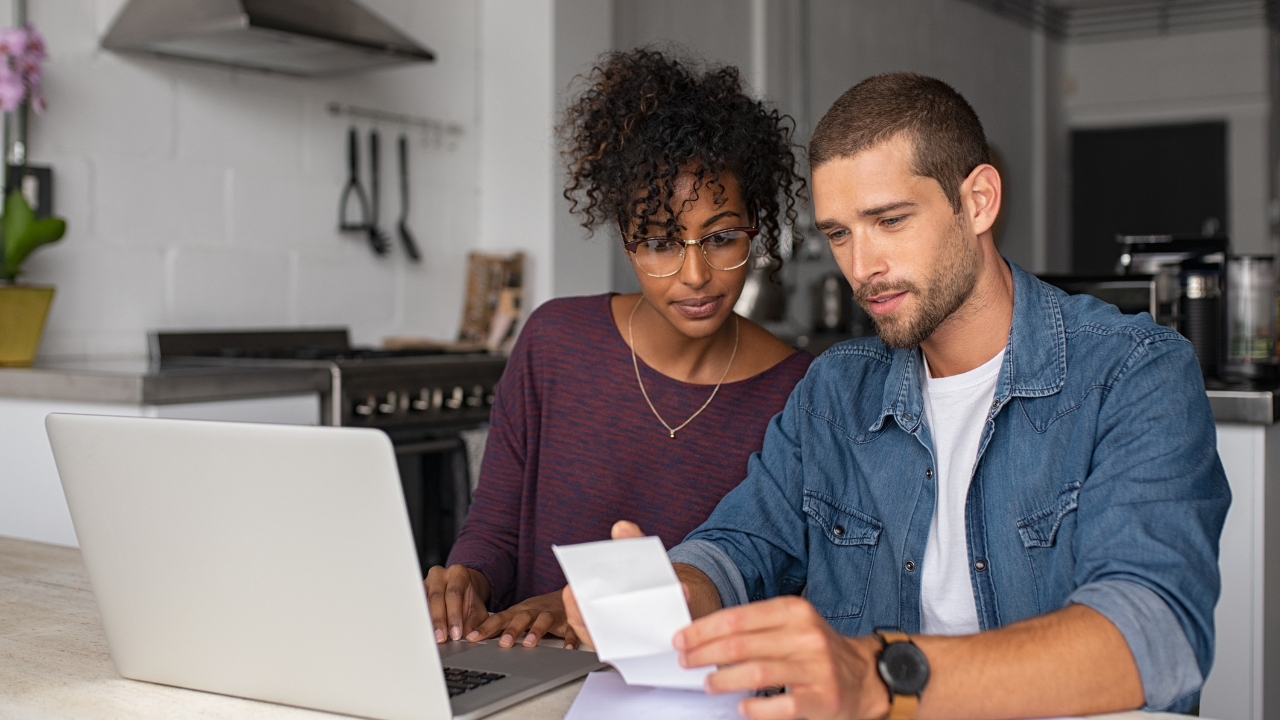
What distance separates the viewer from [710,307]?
1540 millimetres

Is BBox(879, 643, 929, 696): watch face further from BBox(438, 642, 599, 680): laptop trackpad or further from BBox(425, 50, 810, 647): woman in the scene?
BBox(425, 50, 810, 647): woman

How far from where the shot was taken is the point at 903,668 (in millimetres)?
921

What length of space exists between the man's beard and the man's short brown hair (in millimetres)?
46

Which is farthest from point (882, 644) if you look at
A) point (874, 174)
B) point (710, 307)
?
point (710, 307)

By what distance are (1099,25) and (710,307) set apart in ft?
21.6

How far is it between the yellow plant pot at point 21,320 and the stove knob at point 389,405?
709 millimetres

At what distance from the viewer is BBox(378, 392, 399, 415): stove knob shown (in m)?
2.68

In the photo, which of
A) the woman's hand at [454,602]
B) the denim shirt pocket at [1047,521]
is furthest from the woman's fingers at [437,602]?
the denim shirt pocket at [1047,521]

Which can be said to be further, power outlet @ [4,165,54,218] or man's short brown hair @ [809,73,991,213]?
power outlet @ [4,165,54,218]

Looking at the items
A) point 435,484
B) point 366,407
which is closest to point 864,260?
point 366,407

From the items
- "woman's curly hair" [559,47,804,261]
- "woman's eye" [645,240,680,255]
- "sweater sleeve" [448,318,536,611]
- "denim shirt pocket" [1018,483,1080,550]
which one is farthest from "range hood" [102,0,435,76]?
"denim shirt pocket" [1018,483,1080,550]

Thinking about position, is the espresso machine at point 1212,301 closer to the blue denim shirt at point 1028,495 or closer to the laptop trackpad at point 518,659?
the blue denim shirt at point 1028,495

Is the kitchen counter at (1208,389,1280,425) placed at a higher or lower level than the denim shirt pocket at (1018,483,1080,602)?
higher

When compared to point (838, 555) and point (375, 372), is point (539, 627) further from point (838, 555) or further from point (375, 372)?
point (375, 372)
